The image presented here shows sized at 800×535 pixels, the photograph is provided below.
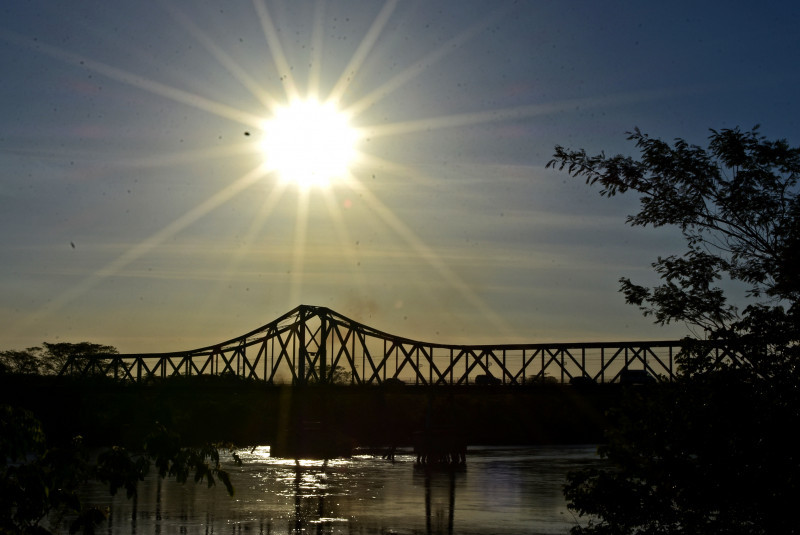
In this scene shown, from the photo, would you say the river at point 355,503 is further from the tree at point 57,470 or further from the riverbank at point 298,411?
the tree at point 57,470

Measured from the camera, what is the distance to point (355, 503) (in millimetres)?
56188

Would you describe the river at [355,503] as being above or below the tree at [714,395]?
below

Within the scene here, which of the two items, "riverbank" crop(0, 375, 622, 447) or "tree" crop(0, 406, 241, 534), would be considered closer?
"tree" crop(0, 406, 241, 534)

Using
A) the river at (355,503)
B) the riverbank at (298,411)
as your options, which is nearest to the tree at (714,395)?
the river at (355,503)

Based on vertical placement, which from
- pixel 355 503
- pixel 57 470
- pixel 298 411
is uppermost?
pixel 57 470

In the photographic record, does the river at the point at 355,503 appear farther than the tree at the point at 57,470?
Yes

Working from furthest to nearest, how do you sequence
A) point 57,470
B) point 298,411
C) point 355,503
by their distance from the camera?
point 298,411 → point 355,503 → point 57,470

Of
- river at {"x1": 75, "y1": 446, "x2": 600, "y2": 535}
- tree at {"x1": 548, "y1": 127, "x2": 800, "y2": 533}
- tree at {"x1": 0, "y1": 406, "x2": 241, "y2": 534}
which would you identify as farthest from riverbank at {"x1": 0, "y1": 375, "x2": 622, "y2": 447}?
tree at {"x1": 0, "y1": 406, "x2": 241, "y2": 534}

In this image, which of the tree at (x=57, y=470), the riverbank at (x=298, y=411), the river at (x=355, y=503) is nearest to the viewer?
the tree at (x=57, y=470)

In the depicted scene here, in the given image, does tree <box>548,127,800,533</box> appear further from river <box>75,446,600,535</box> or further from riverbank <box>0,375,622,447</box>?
riverbank <box>0,375,622,447</box>

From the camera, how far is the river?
4491 cm

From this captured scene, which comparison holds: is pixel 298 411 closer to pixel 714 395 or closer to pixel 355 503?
pixel 355 503

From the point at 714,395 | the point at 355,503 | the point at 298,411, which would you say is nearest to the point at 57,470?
the point at 714,395

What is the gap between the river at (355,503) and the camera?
147ft
